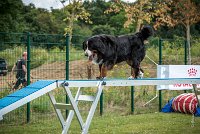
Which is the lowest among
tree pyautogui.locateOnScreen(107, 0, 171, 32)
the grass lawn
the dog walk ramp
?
the grass lawn

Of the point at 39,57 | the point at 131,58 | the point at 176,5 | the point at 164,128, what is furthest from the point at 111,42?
the point at 176,5

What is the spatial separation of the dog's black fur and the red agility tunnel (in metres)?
Result: 3.77

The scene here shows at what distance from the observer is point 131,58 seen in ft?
25.2

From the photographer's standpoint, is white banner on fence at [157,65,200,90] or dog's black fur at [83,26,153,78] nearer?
dog's black fur at [83,26,153,78]

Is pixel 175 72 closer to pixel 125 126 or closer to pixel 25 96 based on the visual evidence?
pixel 125 126

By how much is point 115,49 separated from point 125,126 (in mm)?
2812

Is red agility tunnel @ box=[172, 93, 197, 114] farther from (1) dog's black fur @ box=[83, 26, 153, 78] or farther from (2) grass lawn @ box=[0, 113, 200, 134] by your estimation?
(1) dog's black fur @ box=[83, 26, 153, 78]

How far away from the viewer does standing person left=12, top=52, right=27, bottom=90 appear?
10.1 meters

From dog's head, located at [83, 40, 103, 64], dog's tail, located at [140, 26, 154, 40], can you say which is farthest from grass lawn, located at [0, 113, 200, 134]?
dog's head, located at [83, 40, 103, 64]

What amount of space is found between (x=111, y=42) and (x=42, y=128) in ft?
10.2

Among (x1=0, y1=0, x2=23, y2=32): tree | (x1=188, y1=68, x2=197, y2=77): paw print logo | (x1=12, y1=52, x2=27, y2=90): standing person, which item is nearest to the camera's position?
(x1=12, y1=52, x2=27, y2=90): standing person

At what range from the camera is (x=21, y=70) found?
10.1 metres

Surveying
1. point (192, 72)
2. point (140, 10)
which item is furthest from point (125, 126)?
point (140, 10)

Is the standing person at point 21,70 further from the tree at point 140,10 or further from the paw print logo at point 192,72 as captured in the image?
the tree at point 140,10
